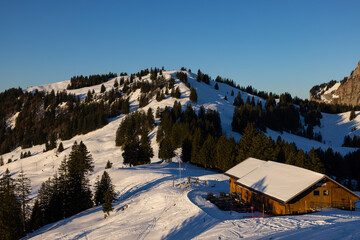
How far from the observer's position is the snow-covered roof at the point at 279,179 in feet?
82.3

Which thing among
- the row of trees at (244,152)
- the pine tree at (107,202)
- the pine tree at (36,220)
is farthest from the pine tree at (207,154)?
the pine tree at (36,220)

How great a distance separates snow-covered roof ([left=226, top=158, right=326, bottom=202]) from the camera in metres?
25.1

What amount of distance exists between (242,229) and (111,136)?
9712 cm

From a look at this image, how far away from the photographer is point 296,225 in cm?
1838

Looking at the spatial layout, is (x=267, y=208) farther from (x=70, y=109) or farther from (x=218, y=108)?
(x=70, y=109)

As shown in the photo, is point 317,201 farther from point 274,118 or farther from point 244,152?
point 274,118

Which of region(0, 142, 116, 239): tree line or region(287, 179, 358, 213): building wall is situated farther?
region(0, 142, 116, 239): tree line

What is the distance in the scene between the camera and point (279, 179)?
28.2m

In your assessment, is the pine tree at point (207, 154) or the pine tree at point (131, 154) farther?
the pine tree at point (131, 154)

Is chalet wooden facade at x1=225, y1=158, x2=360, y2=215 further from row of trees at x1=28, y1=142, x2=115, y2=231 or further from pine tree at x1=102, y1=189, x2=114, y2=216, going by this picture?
row of trees at x1=28, y1=142, x2=115, y2=231

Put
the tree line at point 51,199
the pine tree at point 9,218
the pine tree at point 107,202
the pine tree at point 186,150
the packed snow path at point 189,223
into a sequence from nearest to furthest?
the packed snow path at point 189,223 < the pine tree at point 9,218 < the pine tree at point 107,202 < the tree line at point 51,199 < the pine tree at point 186,150

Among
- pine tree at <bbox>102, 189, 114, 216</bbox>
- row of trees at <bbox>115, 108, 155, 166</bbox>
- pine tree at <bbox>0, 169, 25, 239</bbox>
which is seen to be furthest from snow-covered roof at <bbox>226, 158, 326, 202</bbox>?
row of trees at <bbox>115, 108, 155, 166</bbox>

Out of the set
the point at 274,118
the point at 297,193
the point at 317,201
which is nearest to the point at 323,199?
the point at 317,201

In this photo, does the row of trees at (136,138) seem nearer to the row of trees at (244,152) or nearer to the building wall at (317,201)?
the row of trees at (244,152)
